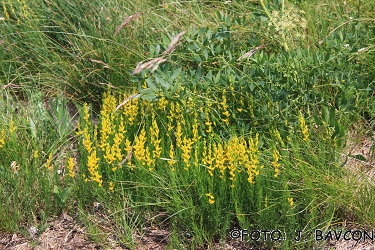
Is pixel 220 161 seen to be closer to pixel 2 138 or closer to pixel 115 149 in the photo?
pixel 115 149

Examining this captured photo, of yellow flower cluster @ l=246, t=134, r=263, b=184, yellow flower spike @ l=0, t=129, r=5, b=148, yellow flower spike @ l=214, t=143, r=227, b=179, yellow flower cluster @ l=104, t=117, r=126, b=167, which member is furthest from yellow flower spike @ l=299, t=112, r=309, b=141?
yellow flower spike @ l=0, t=129, r=5, b=148

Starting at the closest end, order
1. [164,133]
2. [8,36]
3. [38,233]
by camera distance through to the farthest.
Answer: [38,233]
[164,133]
[8,36]

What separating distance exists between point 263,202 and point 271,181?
0.13 m

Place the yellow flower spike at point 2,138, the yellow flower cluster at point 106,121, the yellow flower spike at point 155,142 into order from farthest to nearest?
→ the yellow flower spike at point 2,138 → the yellow flower cluster at point 106,121 → the yellow flower spike at point 155,142

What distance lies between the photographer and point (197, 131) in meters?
3.28

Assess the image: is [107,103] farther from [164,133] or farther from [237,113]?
[237,113]

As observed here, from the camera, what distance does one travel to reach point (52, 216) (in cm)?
327

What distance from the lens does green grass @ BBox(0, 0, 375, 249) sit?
9.68 ft

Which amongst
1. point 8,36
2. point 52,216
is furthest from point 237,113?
point 8,36

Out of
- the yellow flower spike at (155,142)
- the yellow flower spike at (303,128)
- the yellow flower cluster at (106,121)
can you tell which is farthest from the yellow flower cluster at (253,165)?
the yellow flower cluster at (106,121)

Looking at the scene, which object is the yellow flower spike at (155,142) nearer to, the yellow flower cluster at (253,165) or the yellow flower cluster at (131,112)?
the yellow flower cluster at (131,112)

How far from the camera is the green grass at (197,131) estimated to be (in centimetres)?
295

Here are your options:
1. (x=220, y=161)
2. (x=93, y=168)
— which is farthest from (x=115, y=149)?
(x=220, y=161)

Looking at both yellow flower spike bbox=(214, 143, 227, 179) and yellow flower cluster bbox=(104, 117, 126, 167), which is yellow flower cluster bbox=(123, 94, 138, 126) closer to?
yellow flower cluster bbox=(104, 117, 126, 167)
